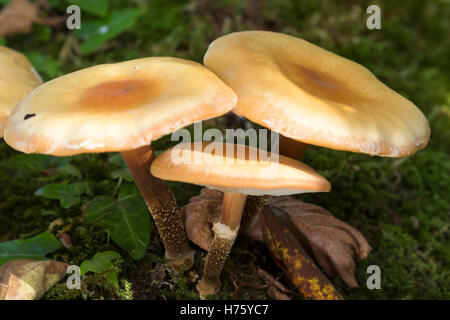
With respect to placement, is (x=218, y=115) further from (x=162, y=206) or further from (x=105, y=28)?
(x=105, y=28)

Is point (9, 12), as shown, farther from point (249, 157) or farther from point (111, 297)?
point (249, 157)

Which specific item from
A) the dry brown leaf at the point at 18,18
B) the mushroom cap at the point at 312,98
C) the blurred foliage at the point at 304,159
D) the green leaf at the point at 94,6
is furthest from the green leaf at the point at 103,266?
the dry brown leaf at the point at 18,18

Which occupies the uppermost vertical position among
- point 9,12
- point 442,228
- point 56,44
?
point 9,12

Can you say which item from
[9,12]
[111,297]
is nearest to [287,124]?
[111,297]

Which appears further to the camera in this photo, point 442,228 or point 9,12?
point 9,12

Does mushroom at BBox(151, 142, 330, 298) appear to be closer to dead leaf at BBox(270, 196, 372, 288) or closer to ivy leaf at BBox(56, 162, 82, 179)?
dead leaf at BBox(270, 196, 372, 288)

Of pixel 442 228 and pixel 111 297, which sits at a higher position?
pixel 111 297
